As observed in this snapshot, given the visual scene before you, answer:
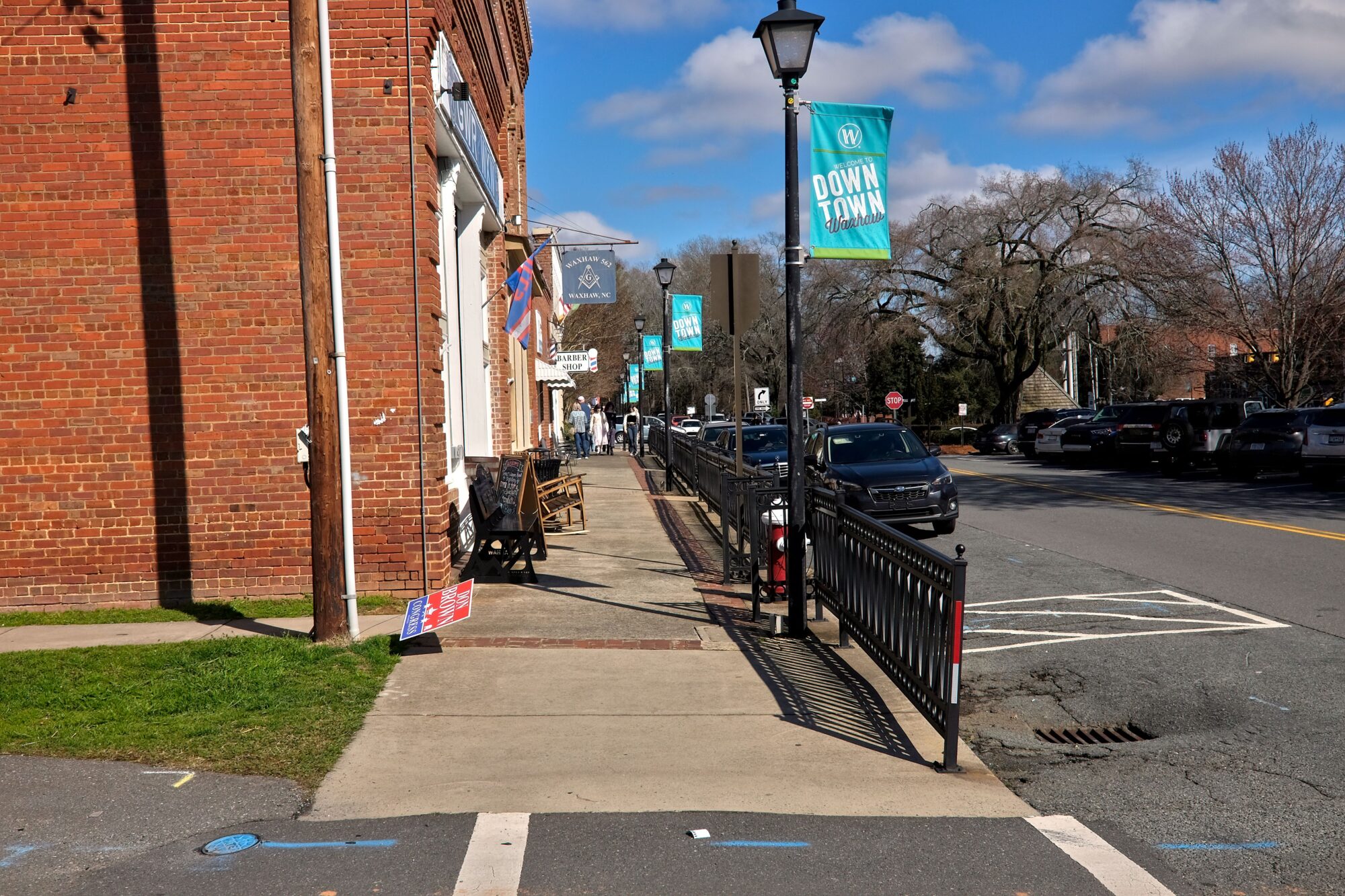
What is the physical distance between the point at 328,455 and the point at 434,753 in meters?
2.92

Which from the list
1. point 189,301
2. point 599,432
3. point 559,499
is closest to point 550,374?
point 559,499

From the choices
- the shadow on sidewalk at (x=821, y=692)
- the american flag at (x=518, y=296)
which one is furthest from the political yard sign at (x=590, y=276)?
the shadow on sidewalk at (x=821, y=692)

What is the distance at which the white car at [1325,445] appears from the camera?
2192 centimetres

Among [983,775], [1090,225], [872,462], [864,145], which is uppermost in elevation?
[1090,225]

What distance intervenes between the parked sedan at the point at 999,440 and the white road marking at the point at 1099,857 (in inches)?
1636

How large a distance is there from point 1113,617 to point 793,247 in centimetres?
429

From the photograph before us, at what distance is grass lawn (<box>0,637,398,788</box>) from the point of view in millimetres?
5875

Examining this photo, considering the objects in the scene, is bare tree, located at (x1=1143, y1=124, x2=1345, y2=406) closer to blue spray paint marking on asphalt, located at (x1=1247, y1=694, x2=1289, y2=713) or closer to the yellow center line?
the yellow center line

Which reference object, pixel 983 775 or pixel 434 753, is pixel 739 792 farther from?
pixel 434 753

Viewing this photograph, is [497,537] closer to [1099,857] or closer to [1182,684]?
[1182,684]

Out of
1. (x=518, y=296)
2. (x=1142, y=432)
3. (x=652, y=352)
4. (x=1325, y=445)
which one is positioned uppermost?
(x=652, y=352)

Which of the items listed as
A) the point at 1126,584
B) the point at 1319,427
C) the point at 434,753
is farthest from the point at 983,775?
the point at 1319,427

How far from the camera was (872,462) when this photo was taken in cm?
1673

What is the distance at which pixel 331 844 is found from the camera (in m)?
4.66
